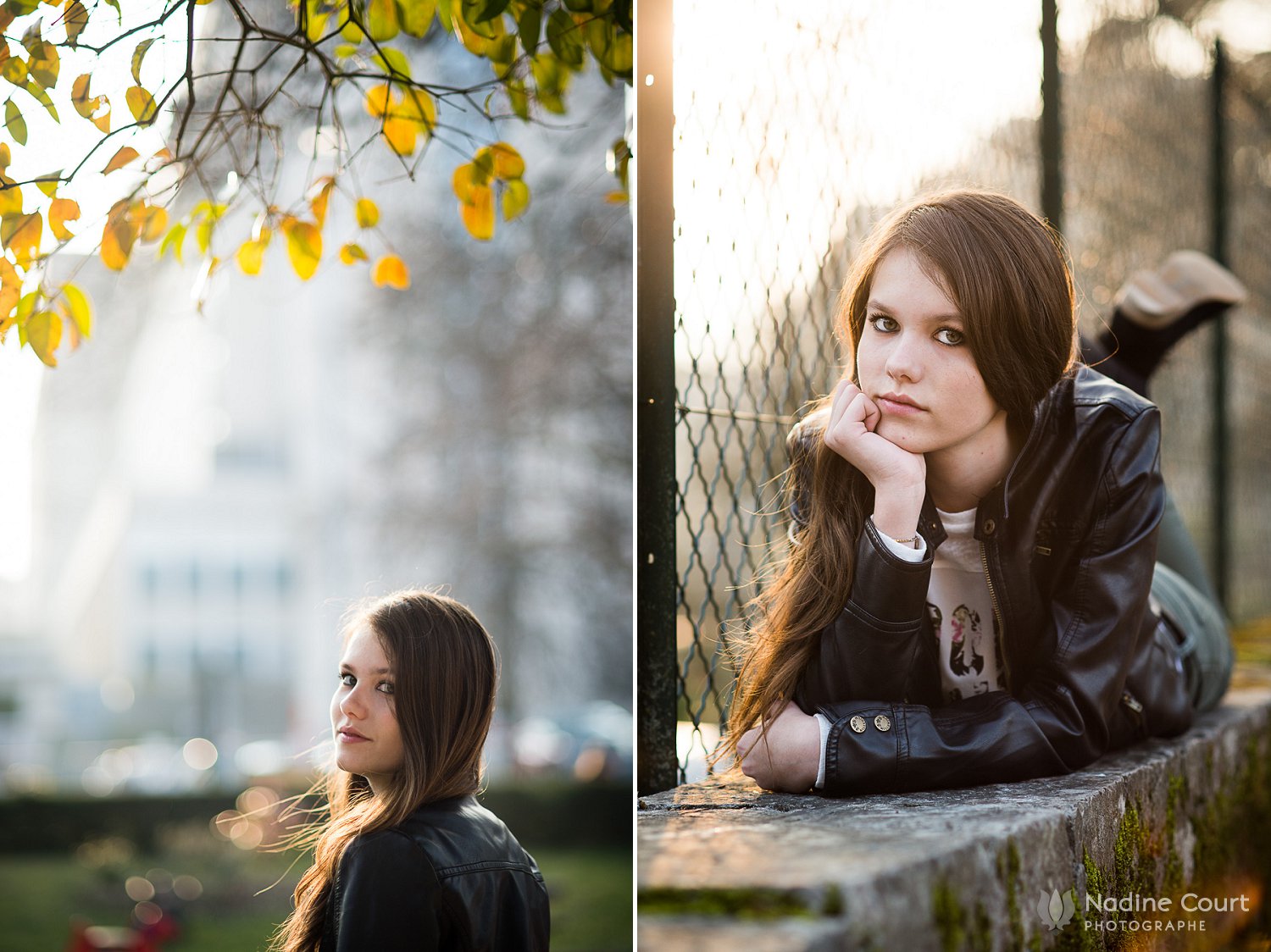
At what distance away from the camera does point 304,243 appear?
1.99 meters

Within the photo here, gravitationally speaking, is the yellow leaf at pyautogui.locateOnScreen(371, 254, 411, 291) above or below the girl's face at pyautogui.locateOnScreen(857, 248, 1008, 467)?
above

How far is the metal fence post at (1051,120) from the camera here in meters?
2.60

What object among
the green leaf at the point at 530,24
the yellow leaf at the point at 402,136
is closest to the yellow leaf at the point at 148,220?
the yellow leaf at the point at 402,136

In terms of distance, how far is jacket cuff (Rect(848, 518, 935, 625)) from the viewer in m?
1.60

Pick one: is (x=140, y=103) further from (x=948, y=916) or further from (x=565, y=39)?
(x=948, y=916)

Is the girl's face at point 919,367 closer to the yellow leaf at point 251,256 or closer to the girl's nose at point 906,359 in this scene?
the girl's nose at point 906,359

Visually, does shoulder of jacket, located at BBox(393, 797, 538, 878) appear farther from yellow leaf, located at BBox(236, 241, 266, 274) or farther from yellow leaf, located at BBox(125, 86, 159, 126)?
yellow leaf, located at BBox(125, 86, 159, 126)

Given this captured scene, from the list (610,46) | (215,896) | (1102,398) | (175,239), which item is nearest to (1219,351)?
(1102,398)

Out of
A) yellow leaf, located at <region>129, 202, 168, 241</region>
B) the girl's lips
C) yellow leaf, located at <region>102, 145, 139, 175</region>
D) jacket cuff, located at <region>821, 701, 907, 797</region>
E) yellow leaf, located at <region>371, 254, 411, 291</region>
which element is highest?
yellow leaf, located at <region>102, 145, 139, 175</region>

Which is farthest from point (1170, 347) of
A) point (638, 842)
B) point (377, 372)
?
point (377, 372)

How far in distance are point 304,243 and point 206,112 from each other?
0.28 meters

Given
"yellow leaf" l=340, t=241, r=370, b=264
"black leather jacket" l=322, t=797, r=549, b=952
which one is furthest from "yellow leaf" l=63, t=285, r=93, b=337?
"black leather jacket" l=322, t=797, r=549, b=952

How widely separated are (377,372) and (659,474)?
13365 mm

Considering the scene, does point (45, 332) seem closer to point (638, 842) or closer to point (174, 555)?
point (638, 842)
